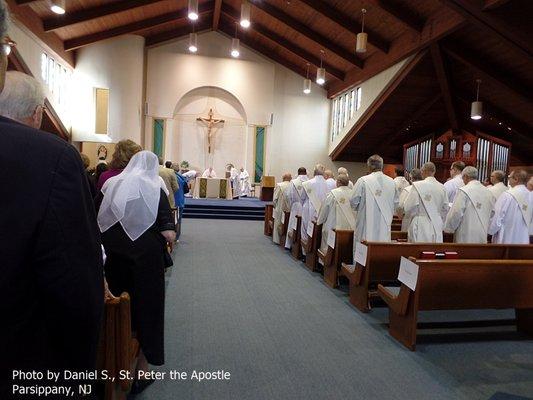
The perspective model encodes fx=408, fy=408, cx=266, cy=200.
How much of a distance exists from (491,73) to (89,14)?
9.19 metres

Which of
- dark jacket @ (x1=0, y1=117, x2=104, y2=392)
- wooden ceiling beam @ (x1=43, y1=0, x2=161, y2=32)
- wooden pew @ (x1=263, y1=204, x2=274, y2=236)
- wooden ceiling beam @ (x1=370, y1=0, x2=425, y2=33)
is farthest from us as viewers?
wooden ceiling beam @ (x1=43, y1=0, x2=161, y2=32)

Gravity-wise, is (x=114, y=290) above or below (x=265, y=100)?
below

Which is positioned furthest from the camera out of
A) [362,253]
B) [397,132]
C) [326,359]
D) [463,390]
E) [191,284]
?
[397,132]

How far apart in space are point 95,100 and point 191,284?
9926 mm

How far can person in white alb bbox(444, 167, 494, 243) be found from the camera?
4.83m

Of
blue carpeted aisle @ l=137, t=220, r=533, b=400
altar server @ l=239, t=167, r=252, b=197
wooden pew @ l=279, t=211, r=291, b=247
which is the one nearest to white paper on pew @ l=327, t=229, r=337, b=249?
blue carpeted aisle @ l=137, t=220, r=533, b=400

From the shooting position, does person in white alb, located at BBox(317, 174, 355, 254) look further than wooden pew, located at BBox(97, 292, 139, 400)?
Yes

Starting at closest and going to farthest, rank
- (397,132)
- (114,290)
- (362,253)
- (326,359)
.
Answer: (114,290) → (326,359) → (362,253) → (397,132)

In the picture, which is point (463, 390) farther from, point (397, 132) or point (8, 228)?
point (397, 132)

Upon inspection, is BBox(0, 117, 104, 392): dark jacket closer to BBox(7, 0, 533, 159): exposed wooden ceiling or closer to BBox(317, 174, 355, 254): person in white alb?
BBox(317, 174, 355, 254): person in white alb

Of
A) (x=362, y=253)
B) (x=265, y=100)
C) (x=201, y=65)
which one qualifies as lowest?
(x=362, y=253)

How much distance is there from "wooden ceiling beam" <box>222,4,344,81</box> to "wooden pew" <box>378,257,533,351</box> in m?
10.7

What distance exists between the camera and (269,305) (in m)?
4.10

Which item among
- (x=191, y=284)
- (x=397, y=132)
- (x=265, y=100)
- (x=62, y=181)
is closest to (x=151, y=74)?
(x=265, y=100)
